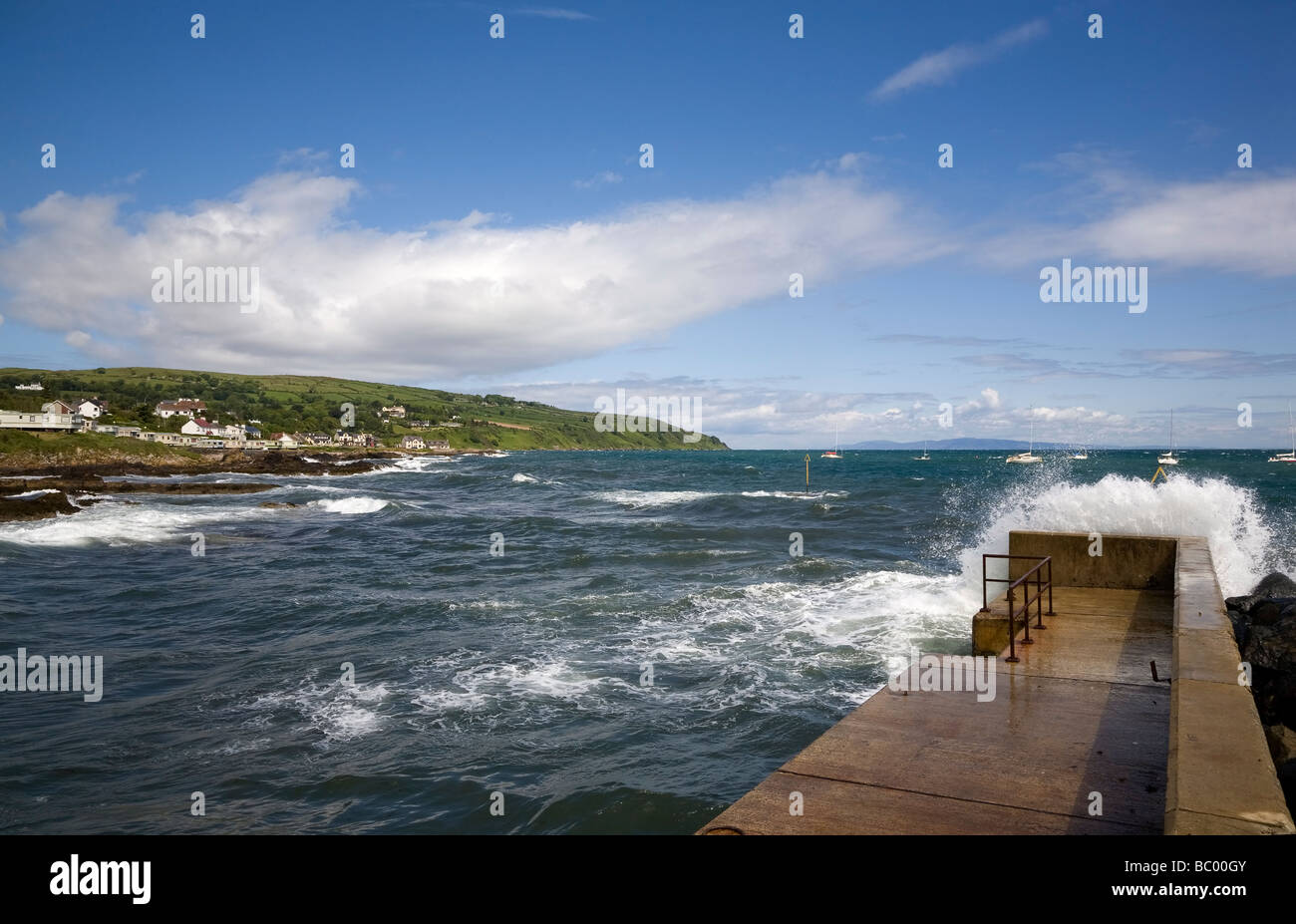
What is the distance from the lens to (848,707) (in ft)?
31.5

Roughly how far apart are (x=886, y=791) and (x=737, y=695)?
4.95m

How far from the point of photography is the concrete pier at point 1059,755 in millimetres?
4570

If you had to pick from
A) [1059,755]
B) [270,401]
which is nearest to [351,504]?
[1059,755]

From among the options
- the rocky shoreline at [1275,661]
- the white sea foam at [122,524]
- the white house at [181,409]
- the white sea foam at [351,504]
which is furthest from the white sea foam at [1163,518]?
the white house at [181,409]

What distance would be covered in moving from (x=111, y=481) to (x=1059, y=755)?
2335 inches

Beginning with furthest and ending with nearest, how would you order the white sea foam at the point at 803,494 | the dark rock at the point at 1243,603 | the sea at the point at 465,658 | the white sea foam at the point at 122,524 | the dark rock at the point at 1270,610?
1. the white sea foam at the point at 803,494
2. the white sea foam at the point at 122,524
3. the dark rock at the point at 1243,603
4. the dark rock at the point at 1270,610
5. the sea at the point at 465,658

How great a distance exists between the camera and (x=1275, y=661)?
30.4 feet

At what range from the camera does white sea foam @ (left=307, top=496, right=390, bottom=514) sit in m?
37.4

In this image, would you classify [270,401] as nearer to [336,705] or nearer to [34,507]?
[34,507]

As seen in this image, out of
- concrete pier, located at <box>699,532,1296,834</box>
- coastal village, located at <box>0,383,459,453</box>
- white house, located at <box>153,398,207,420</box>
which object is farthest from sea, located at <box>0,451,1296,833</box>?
white house, located at <box>153,398,207,420</box>

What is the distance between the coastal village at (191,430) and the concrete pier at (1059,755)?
9631 cm

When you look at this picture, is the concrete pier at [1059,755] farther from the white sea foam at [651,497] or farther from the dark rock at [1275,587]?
the white sea foam at [651,497]
